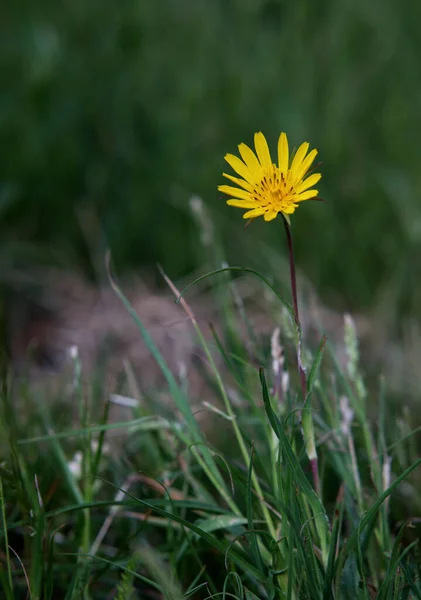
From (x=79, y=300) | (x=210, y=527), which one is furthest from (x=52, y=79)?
(x=210, y=527)

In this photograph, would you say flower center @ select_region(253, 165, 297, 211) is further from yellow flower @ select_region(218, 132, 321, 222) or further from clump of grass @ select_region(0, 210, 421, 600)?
clump of grass @ select_region(0, 210, 421, 600)

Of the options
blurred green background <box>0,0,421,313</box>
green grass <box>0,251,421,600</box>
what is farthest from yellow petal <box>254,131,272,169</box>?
blurred green background <box>0,0,421,313</box>

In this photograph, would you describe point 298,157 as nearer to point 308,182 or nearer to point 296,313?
point 308,182

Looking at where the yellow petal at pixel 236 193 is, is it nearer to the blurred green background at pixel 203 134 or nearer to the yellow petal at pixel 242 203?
the yellow petal at pixel 242 203

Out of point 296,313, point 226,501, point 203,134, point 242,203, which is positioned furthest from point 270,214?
point 203,134

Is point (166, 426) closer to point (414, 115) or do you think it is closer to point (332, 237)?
point (332, 237)

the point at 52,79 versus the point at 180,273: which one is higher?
the point at 52,79
